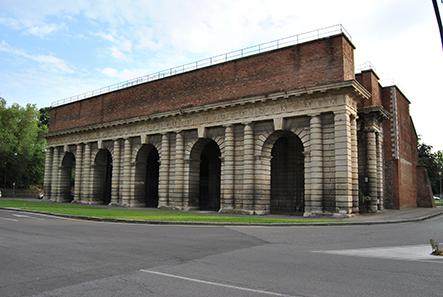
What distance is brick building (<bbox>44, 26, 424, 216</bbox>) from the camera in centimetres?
2473

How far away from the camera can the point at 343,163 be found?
2361cm

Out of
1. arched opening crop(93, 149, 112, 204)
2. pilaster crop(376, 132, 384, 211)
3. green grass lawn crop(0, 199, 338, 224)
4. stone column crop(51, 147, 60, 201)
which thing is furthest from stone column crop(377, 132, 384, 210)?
stone column crop(51, 147, 60, 201)

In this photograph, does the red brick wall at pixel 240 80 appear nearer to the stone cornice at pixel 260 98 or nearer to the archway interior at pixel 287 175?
the stone cornice at pixel 260 98

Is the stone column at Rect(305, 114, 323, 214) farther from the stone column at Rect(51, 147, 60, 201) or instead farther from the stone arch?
the stone column at Rect(51, 147, 60, 201)

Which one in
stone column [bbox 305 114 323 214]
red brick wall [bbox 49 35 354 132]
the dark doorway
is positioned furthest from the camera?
the dark doorway

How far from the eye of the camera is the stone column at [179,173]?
104 feet

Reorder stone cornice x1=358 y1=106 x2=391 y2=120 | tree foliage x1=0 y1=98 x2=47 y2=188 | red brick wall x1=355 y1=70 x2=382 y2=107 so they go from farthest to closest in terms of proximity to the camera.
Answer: tree foliage x1=0 y1=98 x2=47 y2=188 < red brick wall x1=355 y1=70 x2=382 y2=107 < stone cornice x1=358 y1=106 x2=391 y2=120

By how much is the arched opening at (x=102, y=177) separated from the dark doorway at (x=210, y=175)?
11.5 metres

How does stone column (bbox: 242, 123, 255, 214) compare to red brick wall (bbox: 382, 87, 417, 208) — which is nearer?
stone column (bbox: 242, 123, 255, 214)

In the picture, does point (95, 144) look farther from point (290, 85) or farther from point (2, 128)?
point (2, 128)

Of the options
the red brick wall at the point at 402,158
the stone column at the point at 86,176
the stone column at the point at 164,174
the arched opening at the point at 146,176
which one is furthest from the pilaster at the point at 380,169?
the stone column at the point at 86,176

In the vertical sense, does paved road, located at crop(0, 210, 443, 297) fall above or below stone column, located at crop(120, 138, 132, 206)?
below

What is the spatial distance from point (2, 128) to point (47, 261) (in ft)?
200

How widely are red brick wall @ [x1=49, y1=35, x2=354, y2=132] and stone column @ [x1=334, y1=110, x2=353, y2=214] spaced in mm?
2945
